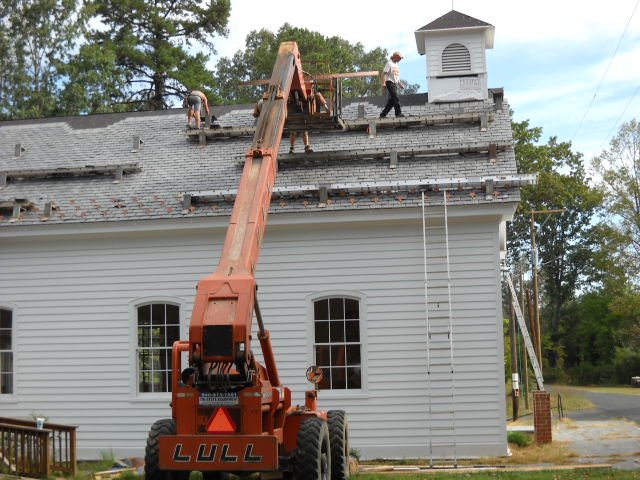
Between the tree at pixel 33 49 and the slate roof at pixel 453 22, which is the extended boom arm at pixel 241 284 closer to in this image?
the slate roof at pixel 453 22

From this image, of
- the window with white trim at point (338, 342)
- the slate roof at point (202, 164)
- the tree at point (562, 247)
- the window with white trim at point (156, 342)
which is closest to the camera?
the window with white trim at point (338, 342)

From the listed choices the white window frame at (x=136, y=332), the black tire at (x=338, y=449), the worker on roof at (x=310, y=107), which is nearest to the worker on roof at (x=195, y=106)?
the worker on roof at (x=310, y=107)

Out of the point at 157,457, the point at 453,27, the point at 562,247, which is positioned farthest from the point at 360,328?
the point at 562,247

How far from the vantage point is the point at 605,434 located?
19.3 m

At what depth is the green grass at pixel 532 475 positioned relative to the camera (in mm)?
12195

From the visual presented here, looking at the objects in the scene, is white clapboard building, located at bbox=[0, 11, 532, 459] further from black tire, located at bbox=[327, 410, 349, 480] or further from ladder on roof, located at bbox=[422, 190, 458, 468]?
black tire, located at bbox=[327, 410, 349, 480]

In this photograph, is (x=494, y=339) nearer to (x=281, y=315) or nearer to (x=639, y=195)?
(x=281, y=315)

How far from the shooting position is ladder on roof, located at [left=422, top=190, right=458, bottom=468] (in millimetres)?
15250

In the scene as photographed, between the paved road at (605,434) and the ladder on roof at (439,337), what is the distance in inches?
88.0

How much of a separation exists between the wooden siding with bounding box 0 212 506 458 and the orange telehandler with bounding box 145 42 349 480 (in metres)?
5.01

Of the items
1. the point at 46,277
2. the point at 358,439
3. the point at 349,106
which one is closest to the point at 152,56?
the point at 349,106

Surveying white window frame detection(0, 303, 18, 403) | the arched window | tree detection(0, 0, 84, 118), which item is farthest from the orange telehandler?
tree detection(0, 0, 84, 118)

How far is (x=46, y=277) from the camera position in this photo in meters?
17.2

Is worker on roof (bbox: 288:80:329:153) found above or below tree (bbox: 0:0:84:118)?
below
